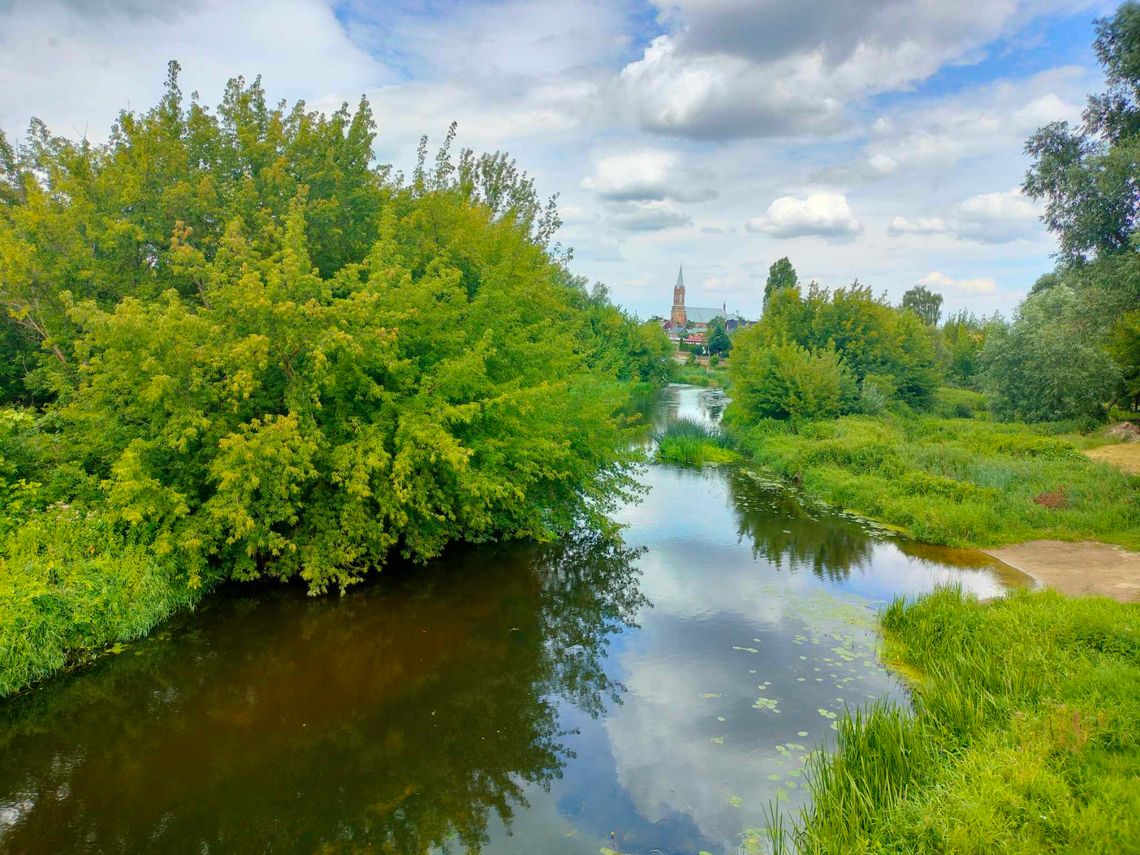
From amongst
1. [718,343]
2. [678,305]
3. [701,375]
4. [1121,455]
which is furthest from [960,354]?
[678,305]

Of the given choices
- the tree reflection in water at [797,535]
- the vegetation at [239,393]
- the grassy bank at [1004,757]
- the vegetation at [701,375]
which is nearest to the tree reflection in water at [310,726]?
the vegetation at [239,393]

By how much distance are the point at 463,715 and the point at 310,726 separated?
1.97 meters

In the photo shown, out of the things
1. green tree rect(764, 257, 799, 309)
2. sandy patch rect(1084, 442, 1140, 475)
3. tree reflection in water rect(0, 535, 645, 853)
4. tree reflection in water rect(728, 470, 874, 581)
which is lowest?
tree reflection in water rect(0, 535, 645, 853)

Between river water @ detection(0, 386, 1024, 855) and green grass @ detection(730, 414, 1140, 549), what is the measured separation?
10.3 feet

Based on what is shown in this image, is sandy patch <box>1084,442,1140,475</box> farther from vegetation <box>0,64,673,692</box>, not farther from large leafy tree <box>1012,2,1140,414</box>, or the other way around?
vegetation <box>0,64,673,692</box>

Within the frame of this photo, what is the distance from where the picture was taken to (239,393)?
11.3 metres

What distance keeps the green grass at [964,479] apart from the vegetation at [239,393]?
342 inches

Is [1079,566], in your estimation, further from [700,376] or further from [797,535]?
[700,376]

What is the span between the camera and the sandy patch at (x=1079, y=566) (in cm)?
1209

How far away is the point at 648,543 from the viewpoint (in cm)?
1662

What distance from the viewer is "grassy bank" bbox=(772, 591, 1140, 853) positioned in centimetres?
547

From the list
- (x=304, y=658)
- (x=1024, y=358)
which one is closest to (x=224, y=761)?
(x=304, y=658)

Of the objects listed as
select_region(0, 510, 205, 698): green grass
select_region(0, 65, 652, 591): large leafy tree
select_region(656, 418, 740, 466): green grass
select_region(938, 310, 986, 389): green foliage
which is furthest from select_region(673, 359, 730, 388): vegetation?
select_region(0, 510, 205, 698): green grass

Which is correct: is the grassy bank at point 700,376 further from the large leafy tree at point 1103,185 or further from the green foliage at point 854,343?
the large leafy tree at point 1103,185
